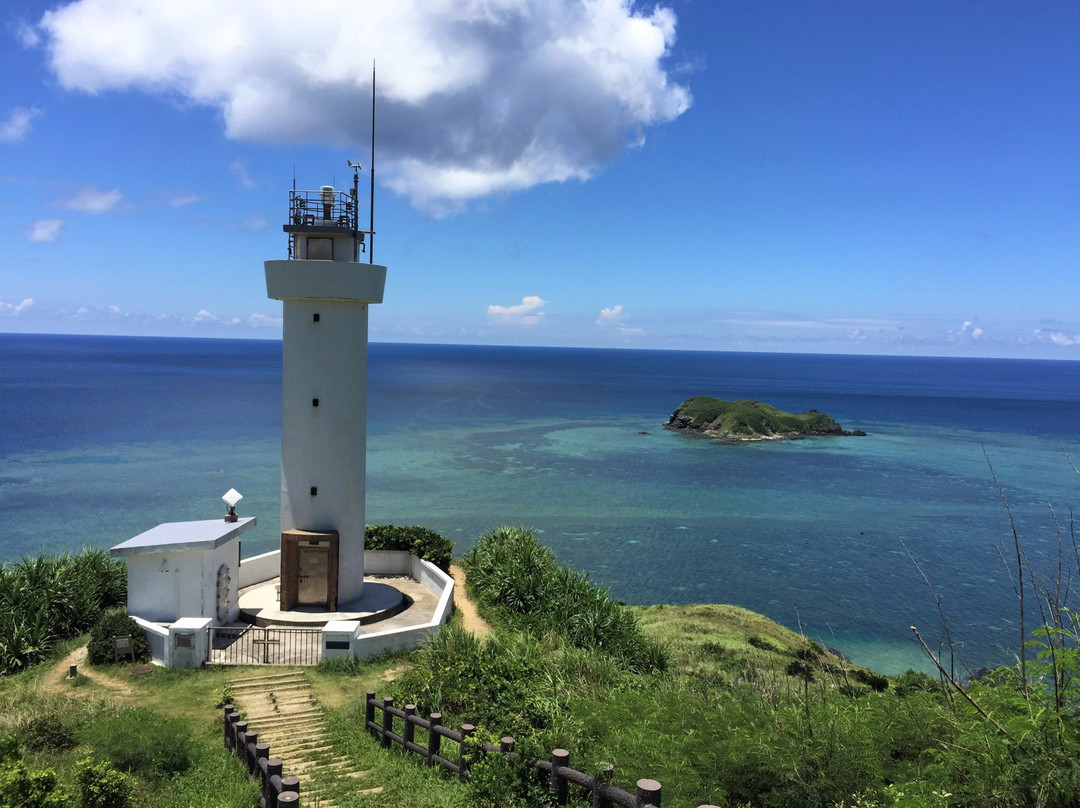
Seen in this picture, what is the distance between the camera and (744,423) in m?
79.8

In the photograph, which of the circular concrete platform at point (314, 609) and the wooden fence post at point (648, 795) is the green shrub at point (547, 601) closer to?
the circular concrete platform at point (314, 609)

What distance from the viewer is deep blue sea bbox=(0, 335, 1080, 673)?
30.8 metres

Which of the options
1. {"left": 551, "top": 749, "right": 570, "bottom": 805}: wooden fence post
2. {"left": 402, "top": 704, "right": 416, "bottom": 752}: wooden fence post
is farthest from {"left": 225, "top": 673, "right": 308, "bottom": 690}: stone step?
{"left": 551, "top": 749, "right": 570, "bottom": 805}: wooden fence post

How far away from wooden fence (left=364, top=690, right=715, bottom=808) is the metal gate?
Answer: 339cm

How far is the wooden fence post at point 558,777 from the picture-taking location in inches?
271

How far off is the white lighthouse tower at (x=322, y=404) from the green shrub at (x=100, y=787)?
9020mm

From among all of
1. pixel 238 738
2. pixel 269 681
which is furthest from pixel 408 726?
pixel 269 681

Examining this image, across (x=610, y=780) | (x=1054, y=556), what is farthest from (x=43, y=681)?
(x=1054, y=556)

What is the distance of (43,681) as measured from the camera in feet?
42.3

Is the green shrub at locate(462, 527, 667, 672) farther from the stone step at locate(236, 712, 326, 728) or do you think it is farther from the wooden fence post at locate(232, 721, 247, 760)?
the wooden fence post at locate(232, 721, 247, 760)

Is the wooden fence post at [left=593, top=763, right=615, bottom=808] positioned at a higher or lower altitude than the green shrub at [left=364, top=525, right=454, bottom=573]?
higher

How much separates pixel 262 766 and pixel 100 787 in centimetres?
166

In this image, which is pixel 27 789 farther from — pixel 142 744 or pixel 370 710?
pixel 370 710

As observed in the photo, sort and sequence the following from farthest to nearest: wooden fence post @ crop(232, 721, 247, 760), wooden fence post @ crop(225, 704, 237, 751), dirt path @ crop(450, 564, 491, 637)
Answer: dirt path @ crop(450, 564, 491, 637) < wooden fence post @ crop(225, 704, 237, 751) < wooden fence post @ crop(232, 721, 247, 760)
